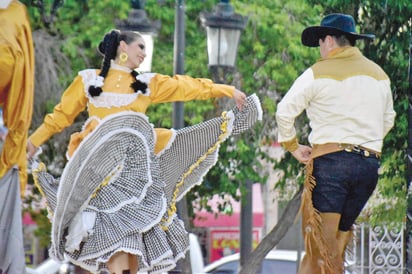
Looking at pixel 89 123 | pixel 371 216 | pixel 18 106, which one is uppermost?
pixel 18 106

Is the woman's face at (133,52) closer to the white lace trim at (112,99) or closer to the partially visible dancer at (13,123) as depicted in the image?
the white lace trim at (112,99)

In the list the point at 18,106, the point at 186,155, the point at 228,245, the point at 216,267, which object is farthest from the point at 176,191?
the point at 228,245

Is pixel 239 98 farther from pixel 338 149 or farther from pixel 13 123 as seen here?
pixel 13 123

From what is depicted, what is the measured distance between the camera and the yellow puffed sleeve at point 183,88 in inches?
310

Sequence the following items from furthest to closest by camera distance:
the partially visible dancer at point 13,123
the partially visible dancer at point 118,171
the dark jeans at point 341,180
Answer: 1. the partially visible dancer at point 118,171
2. the dark jeans at point 341,180
3. the partially visible dancer at point 13,123

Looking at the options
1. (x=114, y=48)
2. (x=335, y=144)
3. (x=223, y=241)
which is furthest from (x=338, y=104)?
(x=223, y=241)

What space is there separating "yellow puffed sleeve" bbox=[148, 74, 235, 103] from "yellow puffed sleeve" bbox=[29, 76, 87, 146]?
44 centimetres

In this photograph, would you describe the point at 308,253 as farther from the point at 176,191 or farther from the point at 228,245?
the point at 228,245

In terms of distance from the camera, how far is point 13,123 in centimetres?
623

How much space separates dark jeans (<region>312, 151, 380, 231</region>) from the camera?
7074 millimetres

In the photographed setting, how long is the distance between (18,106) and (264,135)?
875 centimetres

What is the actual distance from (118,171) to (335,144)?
1.35m

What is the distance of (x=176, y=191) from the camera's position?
8.23 meters

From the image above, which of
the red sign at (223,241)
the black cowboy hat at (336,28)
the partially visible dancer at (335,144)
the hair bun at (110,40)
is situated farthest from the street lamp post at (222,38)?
the red sign at (223,241)
